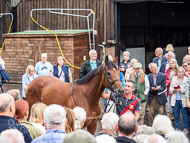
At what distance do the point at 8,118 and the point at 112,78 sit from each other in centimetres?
292

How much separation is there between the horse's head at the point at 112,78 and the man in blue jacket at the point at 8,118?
275 cm

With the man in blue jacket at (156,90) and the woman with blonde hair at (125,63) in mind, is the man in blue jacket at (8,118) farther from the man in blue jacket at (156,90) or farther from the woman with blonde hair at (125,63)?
the woman with blonde hair at (125,63)

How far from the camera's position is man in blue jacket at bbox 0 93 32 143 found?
3.92 meters

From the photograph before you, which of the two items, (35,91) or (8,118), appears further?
(35,91)

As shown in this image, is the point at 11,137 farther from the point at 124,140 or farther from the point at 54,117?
the point at 124,140

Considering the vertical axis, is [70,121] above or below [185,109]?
above

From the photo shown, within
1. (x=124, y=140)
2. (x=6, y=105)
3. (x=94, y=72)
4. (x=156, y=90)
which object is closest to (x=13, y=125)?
(x=6, y=105)

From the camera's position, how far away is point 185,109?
879 centimetres

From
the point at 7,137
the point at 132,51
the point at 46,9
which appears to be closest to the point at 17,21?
the point at 46,9

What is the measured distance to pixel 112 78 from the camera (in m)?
6.51

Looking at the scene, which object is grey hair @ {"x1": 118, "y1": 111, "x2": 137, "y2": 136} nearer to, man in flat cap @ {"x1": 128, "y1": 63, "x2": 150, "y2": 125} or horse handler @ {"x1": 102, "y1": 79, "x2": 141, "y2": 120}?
horse handler @ {"x1": 102, "y1": 79, "x2": 141, "y2": 120}

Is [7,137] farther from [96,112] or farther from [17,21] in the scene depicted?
[17,21]

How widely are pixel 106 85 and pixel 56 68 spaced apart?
158 inches

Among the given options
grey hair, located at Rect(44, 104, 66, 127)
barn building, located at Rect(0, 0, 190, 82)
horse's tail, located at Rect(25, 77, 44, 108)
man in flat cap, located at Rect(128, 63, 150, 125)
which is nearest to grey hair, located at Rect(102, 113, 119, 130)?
grey hair, located at Rect(44, 104, 66, 127)
